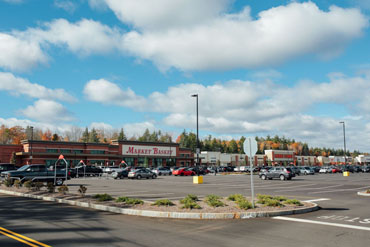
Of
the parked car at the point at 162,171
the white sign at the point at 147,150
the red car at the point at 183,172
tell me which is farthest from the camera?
the white sign at the point at 147,150

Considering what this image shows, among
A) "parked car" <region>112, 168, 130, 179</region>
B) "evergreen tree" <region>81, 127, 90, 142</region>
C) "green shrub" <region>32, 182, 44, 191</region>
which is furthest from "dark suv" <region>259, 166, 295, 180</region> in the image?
"evergreen tree" <region>81, 127, 90, 142</region>

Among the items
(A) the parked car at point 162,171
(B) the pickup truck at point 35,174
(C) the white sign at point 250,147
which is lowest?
(A) the parked car at point 162,171

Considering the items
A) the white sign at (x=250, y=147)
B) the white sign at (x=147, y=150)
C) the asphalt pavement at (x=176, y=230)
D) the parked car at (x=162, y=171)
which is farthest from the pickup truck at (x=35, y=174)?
the white sign at (x=147, y=150)

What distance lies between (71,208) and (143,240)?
22.2ft

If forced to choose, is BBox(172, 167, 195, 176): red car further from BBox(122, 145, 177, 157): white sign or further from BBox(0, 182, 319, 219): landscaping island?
BBox(0, 182, 319, 219): landscaping island

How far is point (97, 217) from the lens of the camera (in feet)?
37.1

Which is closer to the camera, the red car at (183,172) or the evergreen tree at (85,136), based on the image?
the red car at (183,172)

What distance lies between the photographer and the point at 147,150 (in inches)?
3226

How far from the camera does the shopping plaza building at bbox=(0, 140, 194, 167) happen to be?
65.2m

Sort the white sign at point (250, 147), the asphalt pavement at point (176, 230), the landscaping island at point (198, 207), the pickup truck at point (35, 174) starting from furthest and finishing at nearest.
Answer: the pickup truck at point (35, 174) → the white sign at point (250, 147) → the landscaping island at point (198, 207) → the asphalt pavement at point (176, 230)

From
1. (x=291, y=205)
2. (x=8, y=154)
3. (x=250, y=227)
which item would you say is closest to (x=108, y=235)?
(x=250, y=227)

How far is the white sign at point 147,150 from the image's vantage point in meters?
78.7

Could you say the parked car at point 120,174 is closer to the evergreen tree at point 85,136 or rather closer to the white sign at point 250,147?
the white sign at point 250,147

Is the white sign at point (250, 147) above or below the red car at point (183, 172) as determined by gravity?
above
